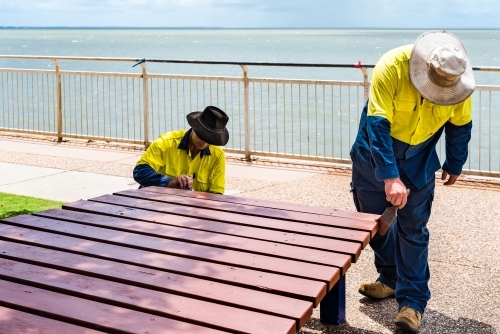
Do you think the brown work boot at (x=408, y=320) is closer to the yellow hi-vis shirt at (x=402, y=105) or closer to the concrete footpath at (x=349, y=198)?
the concrete footpath at (x=349, y=198)

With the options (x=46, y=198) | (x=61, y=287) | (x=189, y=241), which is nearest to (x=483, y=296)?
(x=189, y=241)

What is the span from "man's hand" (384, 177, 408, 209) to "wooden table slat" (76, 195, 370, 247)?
324 mm

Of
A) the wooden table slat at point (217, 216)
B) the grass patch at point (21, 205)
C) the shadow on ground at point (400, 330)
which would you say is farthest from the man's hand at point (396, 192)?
the grass patch at point (21, 205)

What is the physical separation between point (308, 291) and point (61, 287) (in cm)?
113

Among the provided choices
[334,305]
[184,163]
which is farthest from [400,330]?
[184,163]

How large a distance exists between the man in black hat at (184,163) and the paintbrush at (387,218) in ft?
4.94

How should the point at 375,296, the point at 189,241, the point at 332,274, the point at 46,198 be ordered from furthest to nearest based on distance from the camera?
the point at 46,198
the point at 375,296
the point at 189,241
the point at 332,274

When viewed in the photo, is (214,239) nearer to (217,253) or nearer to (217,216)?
(217,253)

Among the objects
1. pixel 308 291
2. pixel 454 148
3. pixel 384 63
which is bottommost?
pixel 308 291

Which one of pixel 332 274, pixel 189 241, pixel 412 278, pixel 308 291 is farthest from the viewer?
pixel 412 278

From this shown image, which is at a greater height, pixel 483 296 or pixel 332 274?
pixel 332 274

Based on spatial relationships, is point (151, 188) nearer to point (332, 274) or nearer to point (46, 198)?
point (332, 274)

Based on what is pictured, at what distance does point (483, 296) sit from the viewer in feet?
18.9

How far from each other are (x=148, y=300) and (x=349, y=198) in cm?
562
